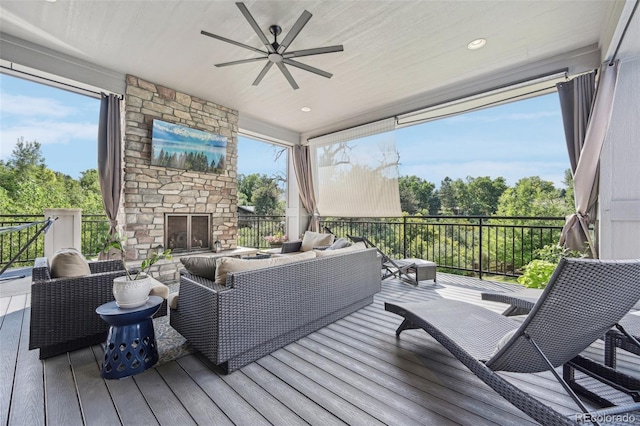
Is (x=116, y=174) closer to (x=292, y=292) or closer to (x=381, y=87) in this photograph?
(x=292, y=292)

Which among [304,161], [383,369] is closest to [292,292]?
[383,369]

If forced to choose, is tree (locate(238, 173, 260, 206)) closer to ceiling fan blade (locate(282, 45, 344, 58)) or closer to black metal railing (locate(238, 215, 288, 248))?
black metal railing (locate(238, 215, 288, 248))

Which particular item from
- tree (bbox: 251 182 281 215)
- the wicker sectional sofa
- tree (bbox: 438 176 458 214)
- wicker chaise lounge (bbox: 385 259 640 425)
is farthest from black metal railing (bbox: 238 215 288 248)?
tree (bbox: 438 176 458 214)

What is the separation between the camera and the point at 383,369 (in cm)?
178

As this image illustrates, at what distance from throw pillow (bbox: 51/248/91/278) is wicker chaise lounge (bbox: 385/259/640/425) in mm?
2681

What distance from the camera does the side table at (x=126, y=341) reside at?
1684 millimetres

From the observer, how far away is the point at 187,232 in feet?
15.1

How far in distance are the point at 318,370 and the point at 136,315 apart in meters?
1.20

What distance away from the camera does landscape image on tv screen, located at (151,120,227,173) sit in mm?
4168

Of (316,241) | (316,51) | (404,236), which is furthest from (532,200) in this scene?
(316,51)

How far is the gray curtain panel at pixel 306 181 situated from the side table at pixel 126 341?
4.66 metres

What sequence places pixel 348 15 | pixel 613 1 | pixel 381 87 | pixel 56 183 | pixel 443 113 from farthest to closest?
1. pixel 56 183
2. pixel 443 113
3. pixel 381 87
4. pixel 348 15
5. pixel 613 1

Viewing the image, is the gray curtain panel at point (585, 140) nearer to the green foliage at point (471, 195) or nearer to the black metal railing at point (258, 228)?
the black metal railing at point (258, 228)

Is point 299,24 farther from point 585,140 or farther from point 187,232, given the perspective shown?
point 187,232
